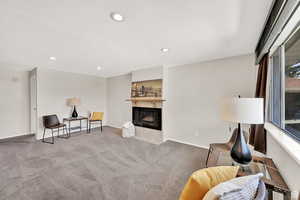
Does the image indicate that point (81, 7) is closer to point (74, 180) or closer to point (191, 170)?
point (74, 180)

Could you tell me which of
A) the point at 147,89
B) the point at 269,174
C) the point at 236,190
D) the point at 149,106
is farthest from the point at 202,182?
the point at 147,89

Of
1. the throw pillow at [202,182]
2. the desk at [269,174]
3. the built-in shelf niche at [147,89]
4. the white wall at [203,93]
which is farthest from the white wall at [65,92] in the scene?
the desk at [269,174]

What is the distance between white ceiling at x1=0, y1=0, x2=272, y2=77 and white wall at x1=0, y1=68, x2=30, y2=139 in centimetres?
178

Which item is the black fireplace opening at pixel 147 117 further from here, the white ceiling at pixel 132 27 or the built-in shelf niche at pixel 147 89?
the white ceiling at pixel 132 27

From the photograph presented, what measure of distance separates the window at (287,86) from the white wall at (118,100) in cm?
399

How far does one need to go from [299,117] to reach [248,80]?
1707 millimetres

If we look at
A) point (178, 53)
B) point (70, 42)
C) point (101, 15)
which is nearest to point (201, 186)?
point (101, 15)

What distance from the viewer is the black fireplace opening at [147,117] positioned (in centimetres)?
400

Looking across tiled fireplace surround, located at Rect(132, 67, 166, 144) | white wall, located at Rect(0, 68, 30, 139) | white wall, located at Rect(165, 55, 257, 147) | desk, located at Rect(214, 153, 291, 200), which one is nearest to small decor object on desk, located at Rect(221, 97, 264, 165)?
desk, located at Rect(214, 153, 291, 200)

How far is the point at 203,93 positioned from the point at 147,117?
1.93m

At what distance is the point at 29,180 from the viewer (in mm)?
1948

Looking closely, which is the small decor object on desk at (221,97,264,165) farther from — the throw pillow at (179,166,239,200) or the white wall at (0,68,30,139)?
the white wall at (0,68,30,139)

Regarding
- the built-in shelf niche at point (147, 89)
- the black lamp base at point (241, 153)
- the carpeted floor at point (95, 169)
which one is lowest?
the carpeted floor at point (95, 169)

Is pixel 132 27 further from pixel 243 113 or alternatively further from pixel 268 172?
pixel 268 172
